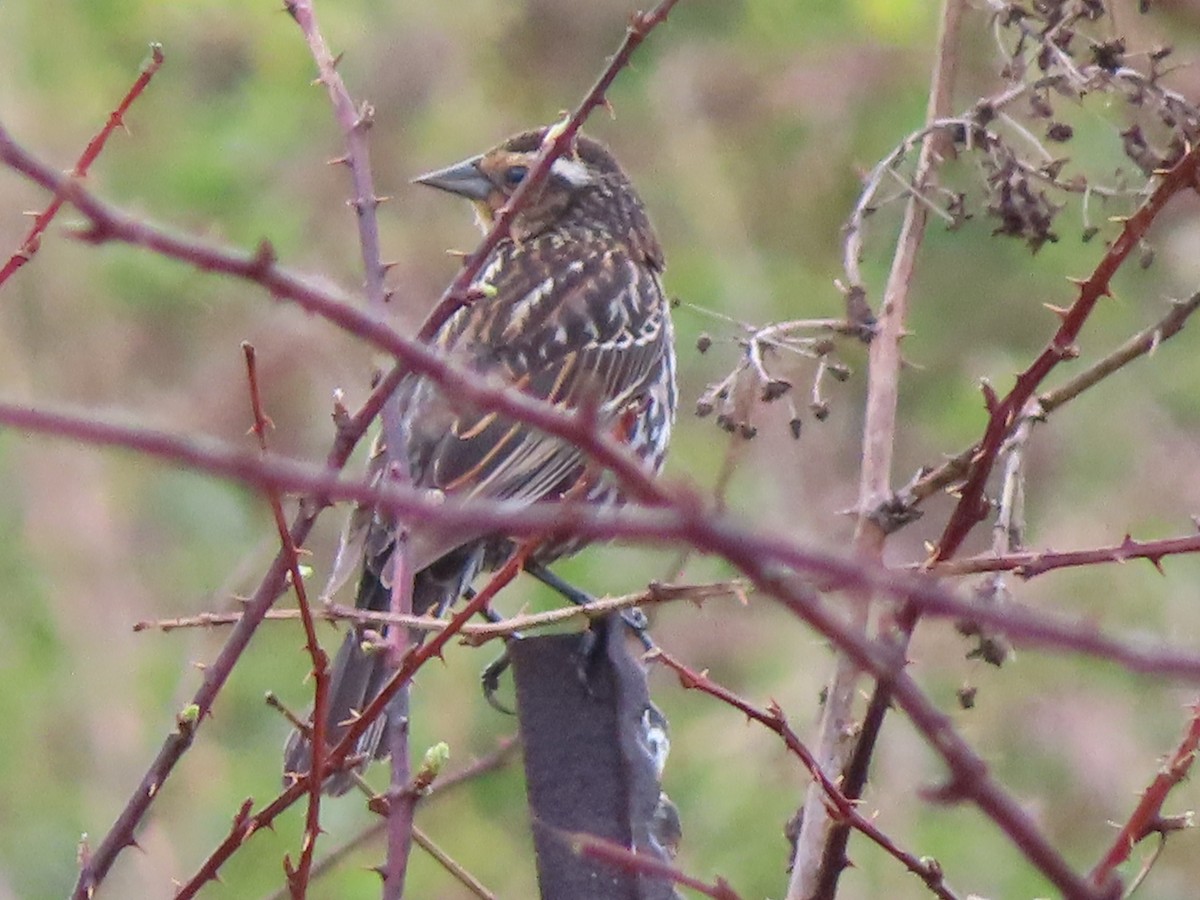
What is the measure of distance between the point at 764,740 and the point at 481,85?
2.98 meters

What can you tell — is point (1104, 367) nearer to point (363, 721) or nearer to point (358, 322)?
point (363, 721)

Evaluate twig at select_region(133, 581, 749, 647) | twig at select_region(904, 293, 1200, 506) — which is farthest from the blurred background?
twig at select_region(133, 581, 749, 647)

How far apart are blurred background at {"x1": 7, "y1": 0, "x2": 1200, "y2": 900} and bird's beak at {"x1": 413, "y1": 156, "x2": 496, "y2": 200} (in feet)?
2.96

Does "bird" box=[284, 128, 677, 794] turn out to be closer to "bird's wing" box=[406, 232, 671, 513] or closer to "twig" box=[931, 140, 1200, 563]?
"bird's wing" box=[406, 232, 671, 513]

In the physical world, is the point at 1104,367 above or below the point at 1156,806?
above

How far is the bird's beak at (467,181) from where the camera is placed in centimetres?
450

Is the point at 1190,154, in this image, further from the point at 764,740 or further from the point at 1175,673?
the point at 764,740

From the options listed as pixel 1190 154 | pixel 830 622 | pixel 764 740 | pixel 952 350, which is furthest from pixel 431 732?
pixel 830 622

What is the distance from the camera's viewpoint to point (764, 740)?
534 cm

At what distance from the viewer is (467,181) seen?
4.51 m

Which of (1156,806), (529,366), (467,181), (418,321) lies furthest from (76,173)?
(418,321)

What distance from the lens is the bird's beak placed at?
4.50 m

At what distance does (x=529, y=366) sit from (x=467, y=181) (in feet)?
1.64

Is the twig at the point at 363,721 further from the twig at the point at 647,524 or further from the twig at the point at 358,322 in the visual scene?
the twig at the point at 647,524
